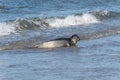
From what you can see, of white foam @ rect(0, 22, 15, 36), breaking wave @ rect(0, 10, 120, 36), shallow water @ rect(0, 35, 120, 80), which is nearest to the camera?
shallow water @ rect(0, 35, 120, 80)

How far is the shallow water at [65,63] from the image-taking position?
12.2m

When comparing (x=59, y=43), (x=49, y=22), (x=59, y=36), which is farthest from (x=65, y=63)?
(x=49, y=22)

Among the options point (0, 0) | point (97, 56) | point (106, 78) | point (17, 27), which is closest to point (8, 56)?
point (97, 56)

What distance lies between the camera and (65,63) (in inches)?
531

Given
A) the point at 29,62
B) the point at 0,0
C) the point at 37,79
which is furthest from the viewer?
the point at 0,0

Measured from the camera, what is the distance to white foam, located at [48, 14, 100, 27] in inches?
813

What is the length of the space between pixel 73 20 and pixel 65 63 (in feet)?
26.3

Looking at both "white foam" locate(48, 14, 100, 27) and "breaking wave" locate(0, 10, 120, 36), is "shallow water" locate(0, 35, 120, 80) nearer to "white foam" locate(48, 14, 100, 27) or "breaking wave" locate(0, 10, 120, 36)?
"breaking wave" locate(0, 10, 120, 36)

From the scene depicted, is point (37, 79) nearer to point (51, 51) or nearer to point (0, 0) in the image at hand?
point (51, 51)

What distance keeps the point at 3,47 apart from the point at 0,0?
1204 centimetres

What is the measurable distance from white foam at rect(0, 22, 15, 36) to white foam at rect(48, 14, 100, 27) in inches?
60.0

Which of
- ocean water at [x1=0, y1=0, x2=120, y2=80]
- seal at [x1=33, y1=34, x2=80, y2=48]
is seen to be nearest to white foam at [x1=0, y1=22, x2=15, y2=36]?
ocean water at [x1=0, y1=0, x2=120, y2=80]

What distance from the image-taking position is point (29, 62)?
1351 centimetres

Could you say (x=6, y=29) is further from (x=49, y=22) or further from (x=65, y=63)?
(x=65, y=63)
